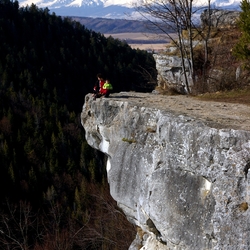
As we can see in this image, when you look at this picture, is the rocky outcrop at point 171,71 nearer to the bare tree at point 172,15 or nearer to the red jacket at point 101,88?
the bare tree at point 172,15

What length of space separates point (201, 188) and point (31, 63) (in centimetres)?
10313

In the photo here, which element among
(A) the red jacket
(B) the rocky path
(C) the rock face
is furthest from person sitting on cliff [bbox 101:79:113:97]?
(C) the rock face

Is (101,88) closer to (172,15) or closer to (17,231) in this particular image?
(172,15)

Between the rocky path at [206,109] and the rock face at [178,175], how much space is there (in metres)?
0.10

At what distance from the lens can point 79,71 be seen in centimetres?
11112

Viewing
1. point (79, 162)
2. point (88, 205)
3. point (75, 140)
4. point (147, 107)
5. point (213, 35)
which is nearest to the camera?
point (147, 107)

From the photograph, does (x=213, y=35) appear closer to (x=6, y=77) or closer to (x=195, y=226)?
(x=195, y=226)

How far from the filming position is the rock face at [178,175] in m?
8.24

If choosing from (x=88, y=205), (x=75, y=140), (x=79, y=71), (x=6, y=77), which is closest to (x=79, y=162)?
(x=75, y=140)

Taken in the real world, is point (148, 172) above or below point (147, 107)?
below

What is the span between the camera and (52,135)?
71.4 metres

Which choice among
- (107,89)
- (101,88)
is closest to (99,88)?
(101,88)

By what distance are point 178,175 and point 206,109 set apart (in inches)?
108

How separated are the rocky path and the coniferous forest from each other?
1289 cm
